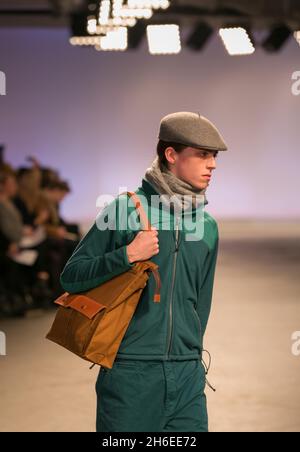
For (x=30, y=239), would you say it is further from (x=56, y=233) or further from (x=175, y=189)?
(x=175, y=189)

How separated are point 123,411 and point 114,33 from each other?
11.7m

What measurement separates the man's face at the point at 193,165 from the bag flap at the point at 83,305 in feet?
1.27

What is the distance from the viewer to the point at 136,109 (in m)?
18.6

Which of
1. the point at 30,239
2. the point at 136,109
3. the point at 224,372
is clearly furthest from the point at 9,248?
the point at 136,109

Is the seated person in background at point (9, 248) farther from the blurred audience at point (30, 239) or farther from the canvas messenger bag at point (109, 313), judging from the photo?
the canvas messenger bag at point (109, 313)

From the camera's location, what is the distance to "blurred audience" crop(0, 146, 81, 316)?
7.05 m

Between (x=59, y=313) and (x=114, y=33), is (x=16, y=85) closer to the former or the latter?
(x=114, y=33)

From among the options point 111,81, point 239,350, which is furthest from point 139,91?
point 239,350

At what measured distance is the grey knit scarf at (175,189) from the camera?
2.25 metres

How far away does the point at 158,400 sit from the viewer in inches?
86.4

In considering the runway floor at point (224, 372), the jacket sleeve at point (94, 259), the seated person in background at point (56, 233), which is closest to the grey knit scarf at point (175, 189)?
the jacket sleeve at point (94, 259)

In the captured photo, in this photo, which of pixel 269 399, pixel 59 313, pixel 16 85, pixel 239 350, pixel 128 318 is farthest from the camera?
pixel 16 85

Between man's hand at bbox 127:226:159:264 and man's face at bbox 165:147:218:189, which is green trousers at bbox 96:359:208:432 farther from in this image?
man's face at bbox 165:147:218:189

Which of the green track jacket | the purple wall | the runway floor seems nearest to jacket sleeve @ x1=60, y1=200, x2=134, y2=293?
the green track jacket
